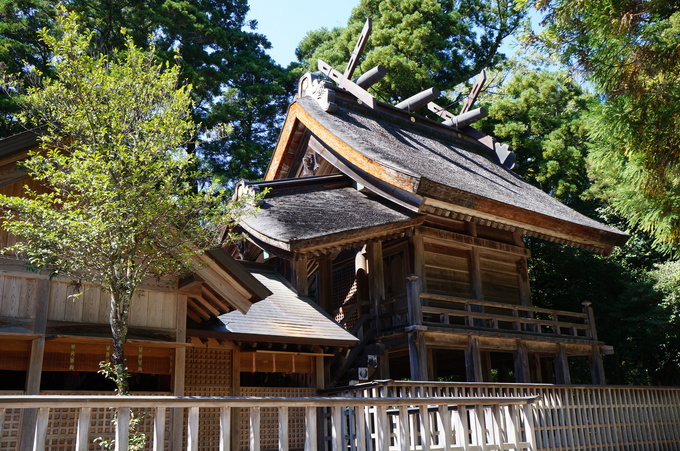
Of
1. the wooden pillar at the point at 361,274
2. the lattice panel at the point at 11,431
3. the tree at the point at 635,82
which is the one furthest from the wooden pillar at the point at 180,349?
the tree at the point at 635,82

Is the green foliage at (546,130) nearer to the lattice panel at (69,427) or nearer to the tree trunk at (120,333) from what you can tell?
the lattice panel at (69,427)

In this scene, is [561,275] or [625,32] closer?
[625,32]

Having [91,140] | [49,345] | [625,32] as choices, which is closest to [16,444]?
[49,345]

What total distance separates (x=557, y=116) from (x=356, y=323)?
14404mm

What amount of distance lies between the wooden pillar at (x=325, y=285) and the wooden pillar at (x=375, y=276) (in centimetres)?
94

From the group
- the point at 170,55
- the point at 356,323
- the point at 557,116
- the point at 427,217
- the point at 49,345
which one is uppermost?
the point at 170,55

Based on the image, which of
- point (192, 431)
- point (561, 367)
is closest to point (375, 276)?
point (561, 367)

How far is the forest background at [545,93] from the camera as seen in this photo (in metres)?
8.88

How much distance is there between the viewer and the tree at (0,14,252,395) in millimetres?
5672

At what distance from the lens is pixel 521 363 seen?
12414mm

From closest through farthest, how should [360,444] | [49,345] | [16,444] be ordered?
[360,444]
[16,444]
[49,345]

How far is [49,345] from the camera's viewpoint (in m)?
7.05

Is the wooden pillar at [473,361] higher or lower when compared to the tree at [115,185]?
lower

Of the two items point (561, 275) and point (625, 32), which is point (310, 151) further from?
point (561, 275)
